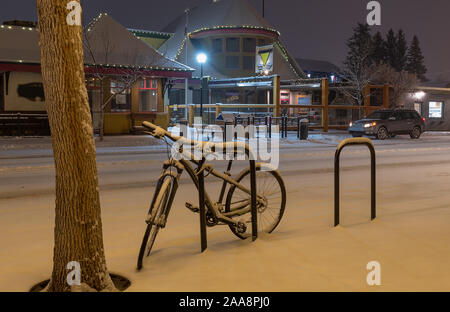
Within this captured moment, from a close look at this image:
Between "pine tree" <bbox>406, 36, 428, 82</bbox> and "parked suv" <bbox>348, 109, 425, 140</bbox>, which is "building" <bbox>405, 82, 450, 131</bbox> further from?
"pine tree" <bbox>406, 36, 428, 82</bbox>

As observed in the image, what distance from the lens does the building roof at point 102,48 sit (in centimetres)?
2652

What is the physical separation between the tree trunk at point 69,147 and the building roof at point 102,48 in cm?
2218

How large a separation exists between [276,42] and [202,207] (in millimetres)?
45067

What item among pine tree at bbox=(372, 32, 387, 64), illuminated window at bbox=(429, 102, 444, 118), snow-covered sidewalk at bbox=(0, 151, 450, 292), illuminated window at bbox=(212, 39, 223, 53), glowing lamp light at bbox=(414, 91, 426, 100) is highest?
pine tree at bbox=(372, 32, 387, 64)

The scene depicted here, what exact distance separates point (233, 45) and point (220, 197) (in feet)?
138

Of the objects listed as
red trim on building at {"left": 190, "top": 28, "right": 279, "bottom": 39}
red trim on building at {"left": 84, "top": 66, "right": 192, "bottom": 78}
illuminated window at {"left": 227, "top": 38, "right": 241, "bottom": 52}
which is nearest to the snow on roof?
red trim on building at {"left": 84, "top": 66, "right": 192, "bottom": 78}

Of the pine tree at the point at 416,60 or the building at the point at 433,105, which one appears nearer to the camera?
the building at the point at 433,105

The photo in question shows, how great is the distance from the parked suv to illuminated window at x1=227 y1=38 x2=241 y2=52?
766 inches

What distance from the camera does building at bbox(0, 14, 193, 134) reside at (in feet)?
87.4

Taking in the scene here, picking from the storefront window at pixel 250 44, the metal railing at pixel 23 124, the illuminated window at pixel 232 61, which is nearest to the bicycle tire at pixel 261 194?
the metal railing at pixel 23 124

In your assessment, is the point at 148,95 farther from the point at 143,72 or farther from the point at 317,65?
the point at 317,65

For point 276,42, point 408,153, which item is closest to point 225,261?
point 408,153

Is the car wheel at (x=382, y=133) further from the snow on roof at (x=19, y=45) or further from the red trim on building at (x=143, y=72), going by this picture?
the snow on roof at (x=19, y=45)
